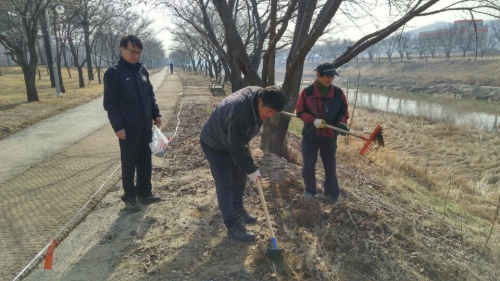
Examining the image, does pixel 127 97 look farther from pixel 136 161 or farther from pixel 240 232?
pixel 240 232

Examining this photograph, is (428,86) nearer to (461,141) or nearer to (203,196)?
(461,141)

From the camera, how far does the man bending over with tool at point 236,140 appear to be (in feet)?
9.59

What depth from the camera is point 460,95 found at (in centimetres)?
3203

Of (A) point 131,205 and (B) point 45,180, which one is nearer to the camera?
(A) point 131,205

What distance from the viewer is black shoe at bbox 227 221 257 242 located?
3.35 m

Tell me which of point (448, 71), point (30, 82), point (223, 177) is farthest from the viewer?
point (448, 71)

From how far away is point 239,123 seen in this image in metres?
2.94

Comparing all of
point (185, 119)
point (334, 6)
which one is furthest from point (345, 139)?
point (334, 6)

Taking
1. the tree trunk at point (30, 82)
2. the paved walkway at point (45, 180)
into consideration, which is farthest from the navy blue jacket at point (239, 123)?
the tree trunk at point (30, 82)

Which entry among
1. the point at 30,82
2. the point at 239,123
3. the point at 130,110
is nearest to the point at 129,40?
the point at 130,110

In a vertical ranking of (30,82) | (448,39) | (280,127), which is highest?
(448,39)

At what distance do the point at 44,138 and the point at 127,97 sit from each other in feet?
17.2

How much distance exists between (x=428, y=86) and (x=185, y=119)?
3456 centimetres

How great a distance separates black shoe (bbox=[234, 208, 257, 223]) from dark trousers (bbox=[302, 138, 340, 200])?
2.92 ft
